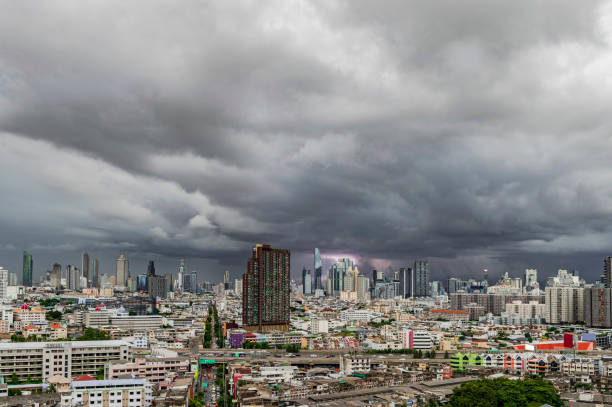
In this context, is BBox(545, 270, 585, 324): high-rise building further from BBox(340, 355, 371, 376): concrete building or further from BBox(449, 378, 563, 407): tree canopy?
BBox(449, 378, 563, 407): tree canopy

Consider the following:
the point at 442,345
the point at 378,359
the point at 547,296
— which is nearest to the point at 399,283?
the point at 547,296

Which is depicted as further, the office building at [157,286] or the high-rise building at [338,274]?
the high-rise building at [338,274]

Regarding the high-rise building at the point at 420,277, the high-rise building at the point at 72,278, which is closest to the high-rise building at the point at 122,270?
the high-rise building at the point at 72,278

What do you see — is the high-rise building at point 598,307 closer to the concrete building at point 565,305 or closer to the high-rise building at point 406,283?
the concrete building at point 565,305

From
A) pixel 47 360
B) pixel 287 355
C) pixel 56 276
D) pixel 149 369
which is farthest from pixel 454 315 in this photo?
pixel 56 276

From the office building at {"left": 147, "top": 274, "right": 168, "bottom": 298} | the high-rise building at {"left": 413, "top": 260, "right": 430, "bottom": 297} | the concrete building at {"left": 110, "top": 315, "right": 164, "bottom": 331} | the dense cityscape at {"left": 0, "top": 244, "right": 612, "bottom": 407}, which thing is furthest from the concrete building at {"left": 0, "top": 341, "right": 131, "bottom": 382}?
the high-rise building at {"left": 413, "top": 260, "right": 430, "bottom": 297}

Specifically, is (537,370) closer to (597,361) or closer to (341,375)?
(597,361)

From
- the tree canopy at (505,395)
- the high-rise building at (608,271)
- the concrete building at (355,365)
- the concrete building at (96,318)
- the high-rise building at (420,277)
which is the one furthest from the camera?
the high-rise building at (420,277)
